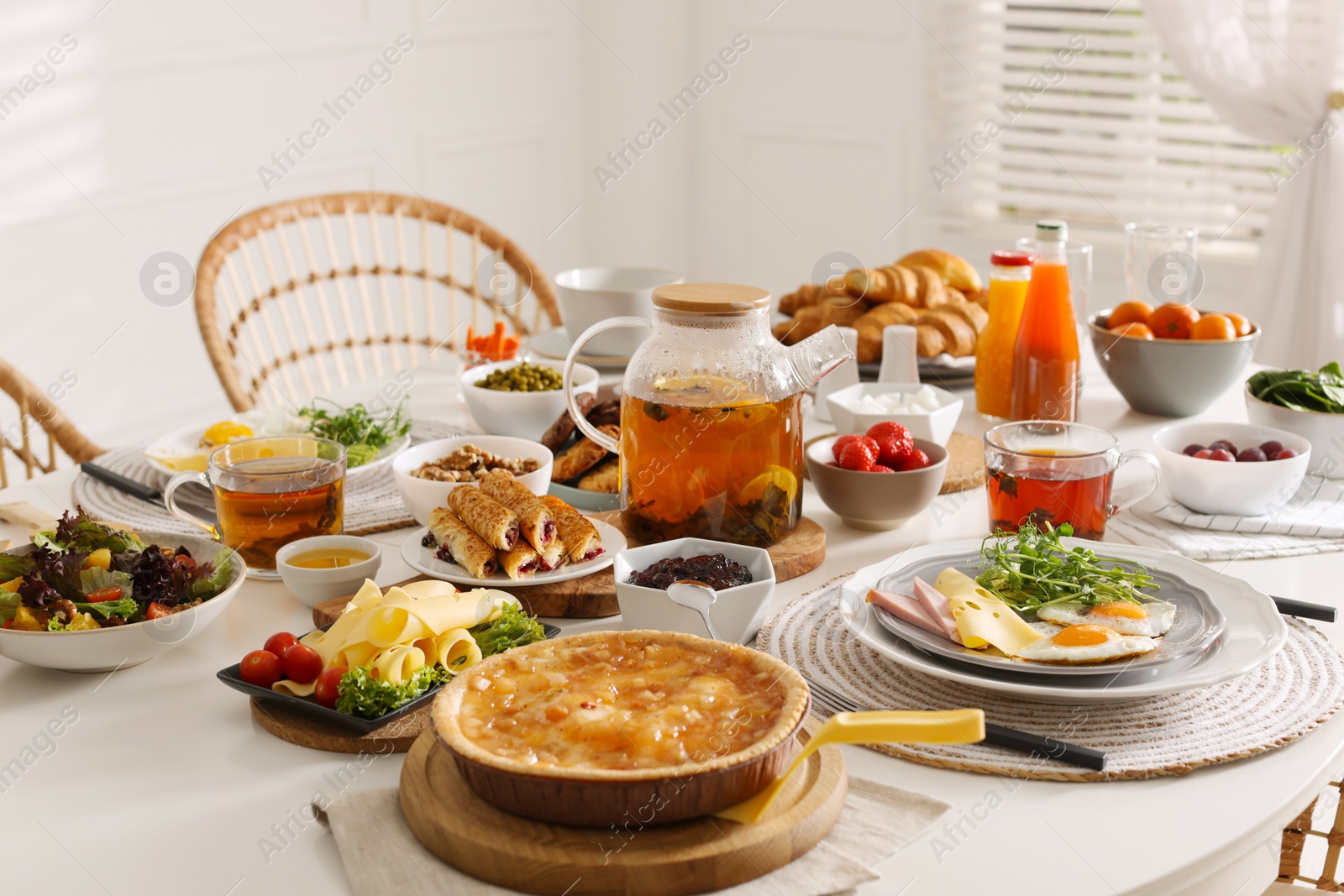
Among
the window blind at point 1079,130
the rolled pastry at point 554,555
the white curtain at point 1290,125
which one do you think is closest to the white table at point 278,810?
the rolled pastry at point 554,555

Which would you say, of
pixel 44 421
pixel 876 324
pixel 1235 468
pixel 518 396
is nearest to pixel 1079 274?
pixel 876 324

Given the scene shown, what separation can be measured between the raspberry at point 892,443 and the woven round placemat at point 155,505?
1.95 ft

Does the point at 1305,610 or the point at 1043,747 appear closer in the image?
the point at 1043,747

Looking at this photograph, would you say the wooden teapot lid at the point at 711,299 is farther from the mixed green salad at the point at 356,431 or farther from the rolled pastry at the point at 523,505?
the mixed green salad at the point at 356,431

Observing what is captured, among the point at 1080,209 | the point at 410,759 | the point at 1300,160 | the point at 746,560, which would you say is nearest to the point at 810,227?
the point at 1080,209

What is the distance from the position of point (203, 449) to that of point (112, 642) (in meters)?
0.58

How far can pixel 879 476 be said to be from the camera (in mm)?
1492

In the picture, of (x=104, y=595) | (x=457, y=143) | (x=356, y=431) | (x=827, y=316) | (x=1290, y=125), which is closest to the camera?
(x=104, y=595)

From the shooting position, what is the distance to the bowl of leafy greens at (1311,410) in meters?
1.65

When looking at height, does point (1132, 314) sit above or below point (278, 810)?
above

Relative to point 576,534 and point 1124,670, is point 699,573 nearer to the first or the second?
point 576,534

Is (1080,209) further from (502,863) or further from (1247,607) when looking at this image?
(502,863)

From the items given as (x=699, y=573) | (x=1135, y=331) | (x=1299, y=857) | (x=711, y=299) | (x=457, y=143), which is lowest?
(x=1299, y=857)

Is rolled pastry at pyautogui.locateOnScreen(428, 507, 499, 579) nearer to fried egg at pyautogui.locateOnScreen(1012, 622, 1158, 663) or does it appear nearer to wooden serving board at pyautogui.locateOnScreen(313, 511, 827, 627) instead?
wooden serving board at pyautogui.locateOnScreen(313, 511, 827, 627)
